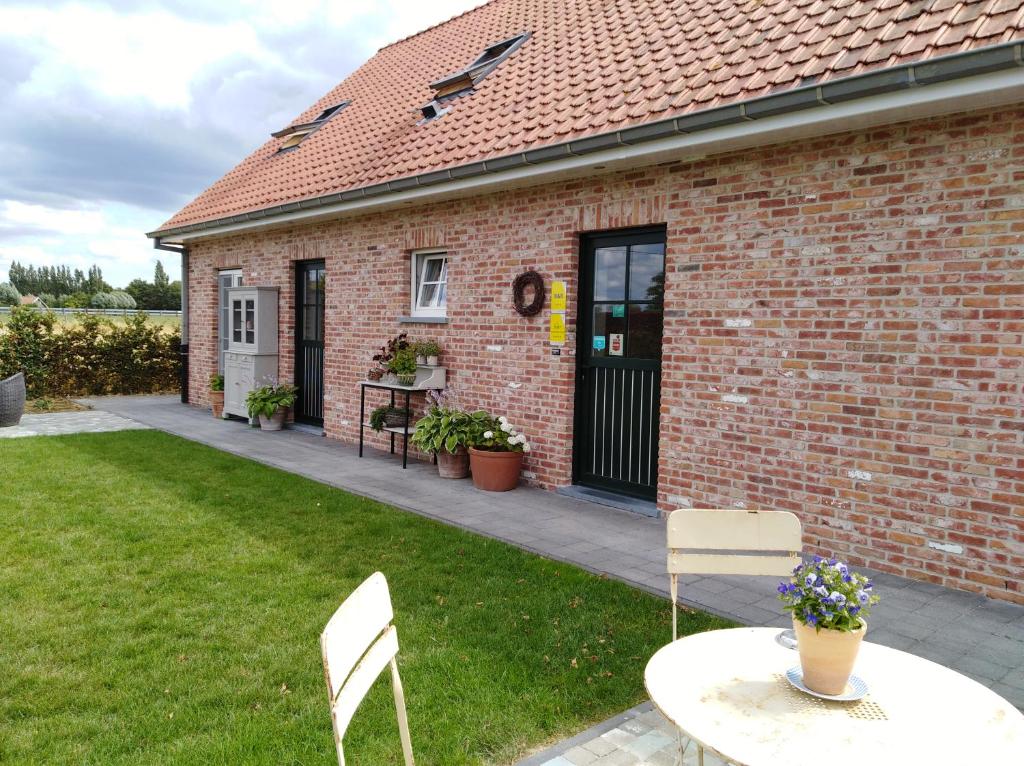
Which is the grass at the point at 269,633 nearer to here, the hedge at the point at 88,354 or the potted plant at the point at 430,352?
the potted plant at the point at 430,352

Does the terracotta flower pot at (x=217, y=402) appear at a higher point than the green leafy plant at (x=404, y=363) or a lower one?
lower

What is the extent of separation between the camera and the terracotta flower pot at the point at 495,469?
23.9 feet

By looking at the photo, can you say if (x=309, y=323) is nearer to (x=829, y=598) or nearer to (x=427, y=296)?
(x=427, y=296)

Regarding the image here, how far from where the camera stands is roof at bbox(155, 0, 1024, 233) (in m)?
4.95

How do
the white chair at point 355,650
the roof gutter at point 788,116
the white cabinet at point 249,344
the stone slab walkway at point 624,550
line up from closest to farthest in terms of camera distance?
the white chair at point 355,650 → the stone slab walkway at point 624,550 → the roof gutter at point 788,116 → the white cabinet at point 249,344

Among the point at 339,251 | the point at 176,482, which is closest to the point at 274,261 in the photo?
the point at 339,251

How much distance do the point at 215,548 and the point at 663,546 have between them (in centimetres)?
323

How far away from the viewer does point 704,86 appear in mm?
5895

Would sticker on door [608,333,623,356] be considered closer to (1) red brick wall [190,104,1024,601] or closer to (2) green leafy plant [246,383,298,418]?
(1) red brick wall [190,104,1024,601]

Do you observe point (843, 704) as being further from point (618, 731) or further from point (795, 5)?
point (795, 5)

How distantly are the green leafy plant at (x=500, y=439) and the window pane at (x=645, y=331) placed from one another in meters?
1.43

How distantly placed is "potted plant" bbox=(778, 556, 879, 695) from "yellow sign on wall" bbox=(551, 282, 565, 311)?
17.3 ft

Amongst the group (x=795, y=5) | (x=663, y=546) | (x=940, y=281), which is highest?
(x=795, y=5)

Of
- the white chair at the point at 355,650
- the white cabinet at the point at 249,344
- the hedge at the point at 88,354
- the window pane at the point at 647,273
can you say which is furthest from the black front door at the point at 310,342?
the white chair at the point at 355,650
